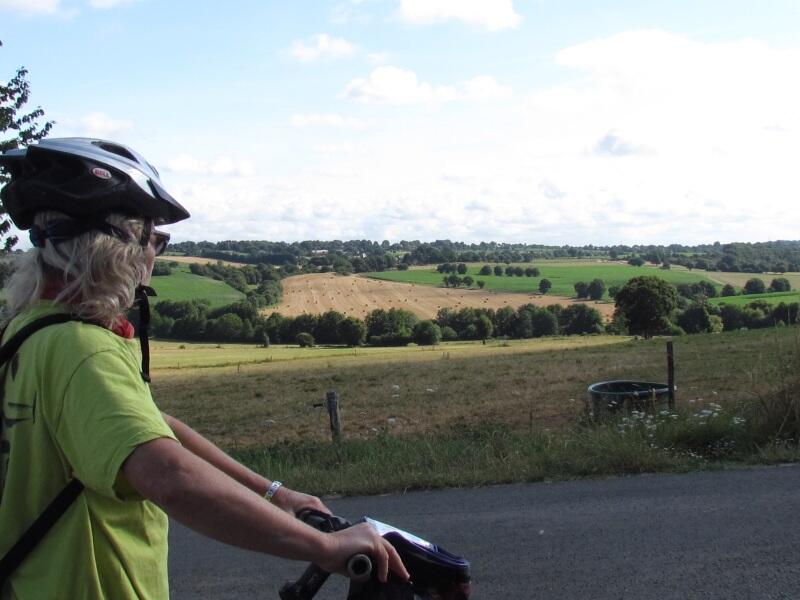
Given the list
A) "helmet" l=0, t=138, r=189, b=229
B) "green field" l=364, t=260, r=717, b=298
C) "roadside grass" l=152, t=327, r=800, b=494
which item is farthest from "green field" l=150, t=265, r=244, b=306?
"helmet" l=0, t=138, r=189, b=229

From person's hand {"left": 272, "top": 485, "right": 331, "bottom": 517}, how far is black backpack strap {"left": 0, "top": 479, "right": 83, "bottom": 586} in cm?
64

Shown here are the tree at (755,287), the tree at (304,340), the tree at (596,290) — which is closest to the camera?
the tree at (304,340)

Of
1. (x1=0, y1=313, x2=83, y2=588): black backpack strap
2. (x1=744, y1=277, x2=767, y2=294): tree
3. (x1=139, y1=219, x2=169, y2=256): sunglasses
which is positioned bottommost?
(x1=744, y1=277, x2=767, y2=294): tree

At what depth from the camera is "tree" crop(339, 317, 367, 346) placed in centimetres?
6169

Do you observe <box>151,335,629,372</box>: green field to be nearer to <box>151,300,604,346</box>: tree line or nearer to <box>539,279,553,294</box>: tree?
<box>151,300,604,346</box>: tree line

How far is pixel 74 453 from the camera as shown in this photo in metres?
1.63

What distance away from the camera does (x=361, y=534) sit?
1.76m

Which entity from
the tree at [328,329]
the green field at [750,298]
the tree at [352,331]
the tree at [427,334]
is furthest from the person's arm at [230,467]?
the tree at [328,329]

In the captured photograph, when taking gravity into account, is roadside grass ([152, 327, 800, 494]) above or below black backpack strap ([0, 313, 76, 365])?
below

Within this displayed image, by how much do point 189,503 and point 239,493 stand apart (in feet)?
0.35

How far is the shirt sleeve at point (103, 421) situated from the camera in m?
1.59

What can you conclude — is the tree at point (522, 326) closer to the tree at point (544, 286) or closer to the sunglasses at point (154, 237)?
the tree at point (544, 286)

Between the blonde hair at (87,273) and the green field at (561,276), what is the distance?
236ft

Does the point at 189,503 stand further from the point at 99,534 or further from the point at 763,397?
the point at 763,397
